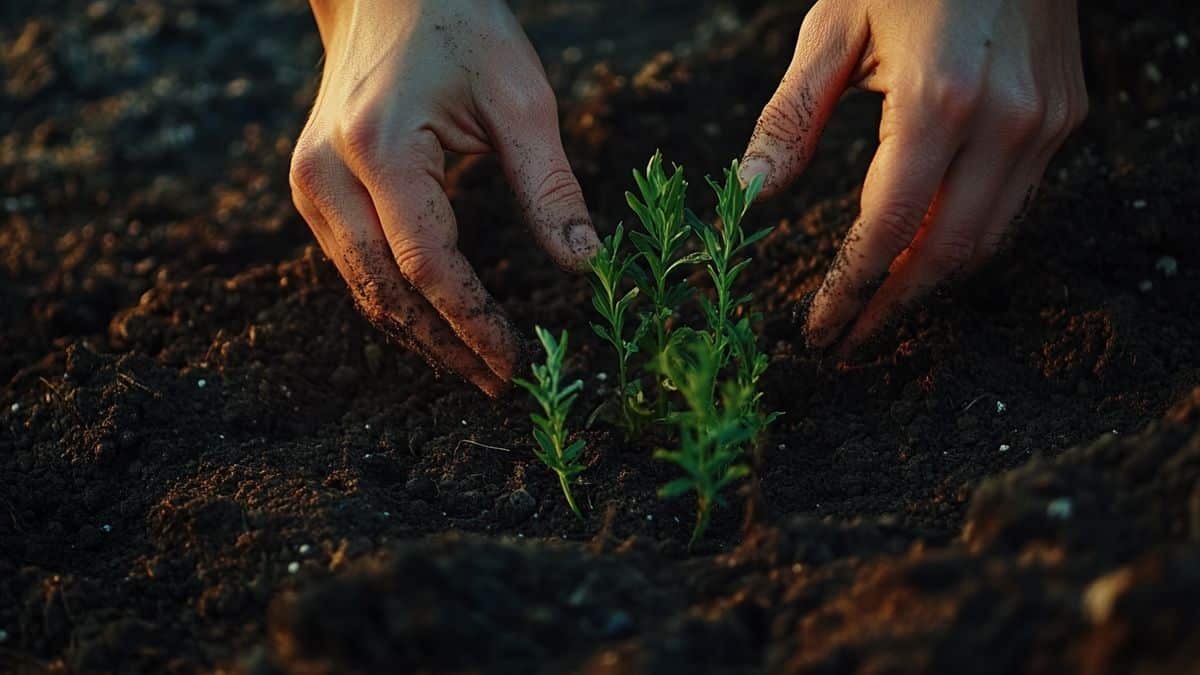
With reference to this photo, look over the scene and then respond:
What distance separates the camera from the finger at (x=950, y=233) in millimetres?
2770

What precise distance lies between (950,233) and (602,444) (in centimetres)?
104

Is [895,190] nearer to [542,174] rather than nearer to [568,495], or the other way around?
[542,174]

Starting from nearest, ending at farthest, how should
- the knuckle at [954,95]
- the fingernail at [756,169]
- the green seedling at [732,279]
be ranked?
the green seedling at [732,279]
the knuckle at [954,95]
the fingernail at [756,169]

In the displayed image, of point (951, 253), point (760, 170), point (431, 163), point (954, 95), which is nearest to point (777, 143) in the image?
point (760, 170)

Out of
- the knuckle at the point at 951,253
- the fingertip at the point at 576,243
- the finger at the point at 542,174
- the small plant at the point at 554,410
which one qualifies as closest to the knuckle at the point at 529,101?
the finger at the point at 542,174

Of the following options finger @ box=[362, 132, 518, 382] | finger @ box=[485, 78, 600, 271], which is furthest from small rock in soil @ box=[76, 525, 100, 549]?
finger @ box=[485, 78, 600, 271]

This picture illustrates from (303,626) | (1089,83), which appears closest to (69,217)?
(303,626)

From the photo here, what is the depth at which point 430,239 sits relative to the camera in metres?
2.77

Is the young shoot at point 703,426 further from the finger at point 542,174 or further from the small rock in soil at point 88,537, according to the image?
the small rock in soil at point 88,537

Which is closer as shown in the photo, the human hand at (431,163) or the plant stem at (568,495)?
the plant stem at (568,495)

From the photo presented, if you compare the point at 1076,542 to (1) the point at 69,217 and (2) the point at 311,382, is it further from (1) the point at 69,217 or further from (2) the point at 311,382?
(1) the point at 69,217

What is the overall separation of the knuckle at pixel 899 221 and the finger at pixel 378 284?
1.09 m

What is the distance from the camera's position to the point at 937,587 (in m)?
1.75

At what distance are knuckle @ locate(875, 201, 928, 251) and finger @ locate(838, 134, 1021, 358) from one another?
0.12m
